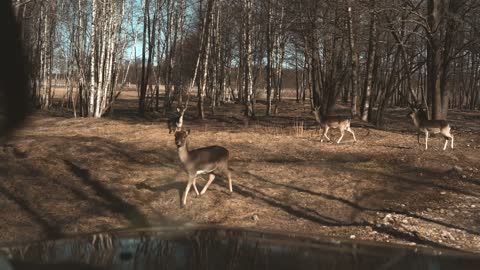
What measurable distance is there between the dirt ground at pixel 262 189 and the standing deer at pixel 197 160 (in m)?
0.45

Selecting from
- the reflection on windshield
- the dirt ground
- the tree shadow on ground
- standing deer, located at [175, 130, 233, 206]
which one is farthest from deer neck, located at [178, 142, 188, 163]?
the reflection on windshield

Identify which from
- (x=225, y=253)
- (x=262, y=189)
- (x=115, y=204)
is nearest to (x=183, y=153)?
(x=115, y=204)

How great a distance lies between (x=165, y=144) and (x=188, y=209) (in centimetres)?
748

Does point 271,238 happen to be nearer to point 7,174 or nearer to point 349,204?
point 349,204

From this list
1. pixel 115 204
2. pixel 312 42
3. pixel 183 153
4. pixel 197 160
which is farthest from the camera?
pixel 312 42

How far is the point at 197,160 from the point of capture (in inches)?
455

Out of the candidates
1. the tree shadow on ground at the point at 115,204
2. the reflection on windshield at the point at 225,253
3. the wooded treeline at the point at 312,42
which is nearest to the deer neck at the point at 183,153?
the tree shadow on ground at the point at 115,204

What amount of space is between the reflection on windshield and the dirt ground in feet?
15.4

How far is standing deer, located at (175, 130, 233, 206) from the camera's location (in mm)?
11273

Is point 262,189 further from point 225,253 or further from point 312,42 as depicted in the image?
point 312,42

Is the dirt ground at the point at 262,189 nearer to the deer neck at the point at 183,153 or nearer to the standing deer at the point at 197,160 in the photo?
the standing deer at the point at 197,160

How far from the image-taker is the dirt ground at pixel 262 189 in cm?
1006

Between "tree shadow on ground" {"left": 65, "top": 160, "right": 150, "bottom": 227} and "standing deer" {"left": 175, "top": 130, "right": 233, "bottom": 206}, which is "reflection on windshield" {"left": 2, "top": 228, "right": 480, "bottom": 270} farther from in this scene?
"standing deer" {"left": 175, "top": 130, "right": 233, "bottom": 206}

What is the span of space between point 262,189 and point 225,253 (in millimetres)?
8517
